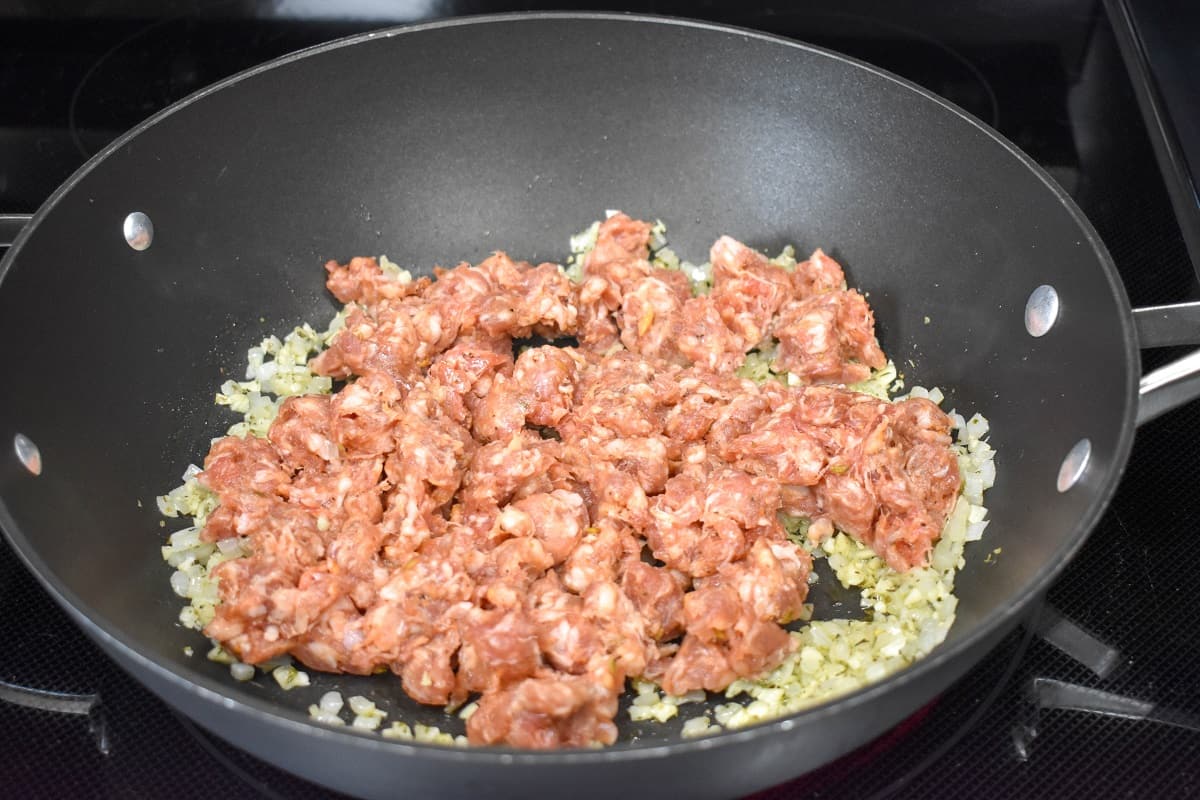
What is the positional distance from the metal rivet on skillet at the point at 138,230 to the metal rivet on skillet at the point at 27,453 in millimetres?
728

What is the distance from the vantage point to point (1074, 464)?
9.27 ft

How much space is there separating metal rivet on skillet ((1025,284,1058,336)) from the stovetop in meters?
0.56

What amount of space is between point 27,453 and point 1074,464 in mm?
2598

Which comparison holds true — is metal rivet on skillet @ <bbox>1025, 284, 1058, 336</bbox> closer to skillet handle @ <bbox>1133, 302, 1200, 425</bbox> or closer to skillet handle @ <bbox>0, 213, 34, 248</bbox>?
skillet handle @ <bbox>1133, 302, 1200, 425</bbox>

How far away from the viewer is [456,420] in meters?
3.41

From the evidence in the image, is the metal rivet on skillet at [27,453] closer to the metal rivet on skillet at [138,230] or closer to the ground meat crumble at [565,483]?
the ground meat crumble at [565,483]

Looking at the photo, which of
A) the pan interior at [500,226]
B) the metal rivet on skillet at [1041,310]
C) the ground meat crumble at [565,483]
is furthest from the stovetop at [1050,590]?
the metal rivet on skillet at [1041,310]

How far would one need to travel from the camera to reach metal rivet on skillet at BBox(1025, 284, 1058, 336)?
3.10 meters

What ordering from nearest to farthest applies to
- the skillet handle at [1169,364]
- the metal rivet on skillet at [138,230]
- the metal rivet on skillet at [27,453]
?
the skillet handle at [1169,364], the metal rivet on skillet at [27,453], the metal rivet on skillet at [138,230]

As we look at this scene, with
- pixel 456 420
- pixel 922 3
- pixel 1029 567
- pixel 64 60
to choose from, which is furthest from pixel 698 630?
pixel 64 60

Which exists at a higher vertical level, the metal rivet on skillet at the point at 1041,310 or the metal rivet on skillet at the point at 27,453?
the metal rivet on skillet at the point at 27,453

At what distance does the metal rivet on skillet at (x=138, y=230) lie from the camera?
10.9 feet

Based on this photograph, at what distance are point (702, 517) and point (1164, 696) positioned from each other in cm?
121

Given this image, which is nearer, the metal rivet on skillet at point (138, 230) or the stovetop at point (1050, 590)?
the stovetop at point (1050, 590)
